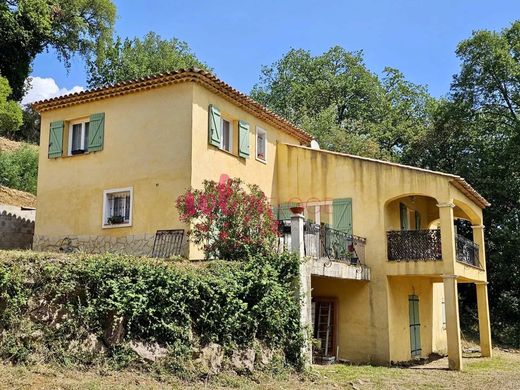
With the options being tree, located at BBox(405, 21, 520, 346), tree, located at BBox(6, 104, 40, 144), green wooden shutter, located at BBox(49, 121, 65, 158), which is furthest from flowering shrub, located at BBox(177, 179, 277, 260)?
tree, located at BBox(6, 104, 40, 144)

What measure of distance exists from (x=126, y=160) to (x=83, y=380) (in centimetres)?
921

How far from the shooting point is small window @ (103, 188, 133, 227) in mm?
17016

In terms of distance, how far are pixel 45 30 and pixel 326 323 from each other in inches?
1026

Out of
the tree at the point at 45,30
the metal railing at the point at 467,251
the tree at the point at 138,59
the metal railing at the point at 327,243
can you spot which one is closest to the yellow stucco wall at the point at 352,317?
the metal railing at the point at 327,243

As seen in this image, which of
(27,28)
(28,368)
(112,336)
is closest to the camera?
(28,368)

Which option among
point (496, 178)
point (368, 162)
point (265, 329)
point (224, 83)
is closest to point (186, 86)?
point (224, 83)

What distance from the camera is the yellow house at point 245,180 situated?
16484 mm

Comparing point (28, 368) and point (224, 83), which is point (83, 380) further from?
point (224, 83)

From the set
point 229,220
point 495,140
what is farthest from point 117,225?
point 495,140

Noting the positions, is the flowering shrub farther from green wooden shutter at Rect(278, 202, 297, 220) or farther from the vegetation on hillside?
the vegetation on hillside

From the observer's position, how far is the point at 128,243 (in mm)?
16672

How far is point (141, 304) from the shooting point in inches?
404

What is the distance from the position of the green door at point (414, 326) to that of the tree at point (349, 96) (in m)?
17.4

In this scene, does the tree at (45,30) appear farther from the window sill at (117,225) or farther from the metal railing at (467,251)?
the metal railing at (467,251)
